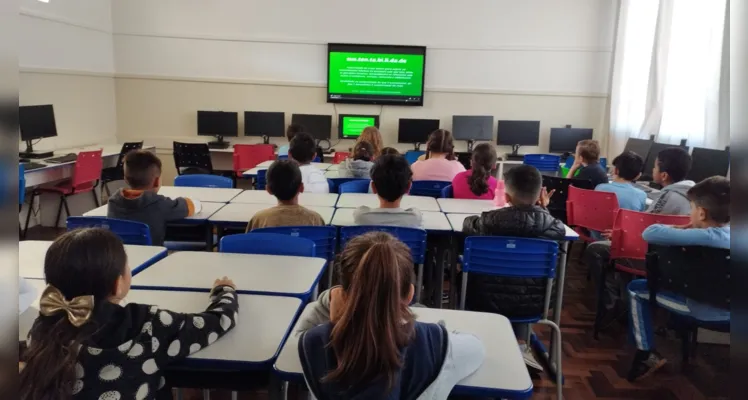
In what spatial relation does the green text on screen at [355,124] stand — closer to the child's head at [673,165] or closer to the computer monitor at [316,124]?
the computer monitor at [316,124]

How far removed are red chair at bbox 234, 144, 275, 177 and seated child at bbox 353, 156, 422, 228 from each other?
13.7 ft

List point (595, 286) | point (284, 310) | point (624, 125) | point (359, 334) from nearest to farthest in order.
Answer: point (359, 334) < point (284, 310) < point (595, 286) < point (624, 125)

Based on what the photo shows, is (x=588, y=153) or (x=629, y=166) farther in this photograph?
(x=588, y=153)

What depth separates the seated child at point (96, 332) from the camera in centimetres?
121

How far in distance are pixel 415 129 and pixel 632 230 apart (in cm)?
462

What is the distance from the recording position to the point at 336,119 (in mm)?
7844

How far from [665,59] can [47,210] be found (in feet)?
23.0

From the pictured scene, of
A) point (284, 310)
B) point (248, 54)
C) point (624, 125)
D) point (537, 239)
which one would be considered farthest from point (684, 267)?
point (248, 54)

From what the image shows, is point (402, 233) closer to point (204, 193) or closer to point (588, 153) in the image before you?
point (204, 193)

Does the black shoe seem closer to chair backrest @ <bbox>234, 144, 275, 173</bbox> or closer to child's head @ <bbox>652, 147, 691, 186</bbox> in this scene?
child's head @ <bbox>652, 147, 691, 186</bbox>

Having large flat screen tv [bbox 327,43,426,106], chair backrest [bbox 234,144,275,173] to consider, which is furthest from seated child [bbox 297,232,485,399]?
large flat screen tv [bbox 327,43,426,106]

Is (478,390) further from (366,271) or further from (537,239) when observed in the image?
(537,239)

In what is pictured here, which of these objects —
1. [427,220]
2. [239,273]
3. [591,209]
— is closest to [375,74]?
[591,209]

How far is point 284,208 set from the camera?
9.16 feet
